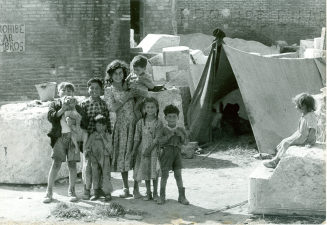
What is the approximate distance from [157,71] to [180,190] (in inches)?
191

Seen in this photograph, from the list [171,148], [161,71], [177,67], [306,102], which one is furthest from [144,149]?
[177,67]

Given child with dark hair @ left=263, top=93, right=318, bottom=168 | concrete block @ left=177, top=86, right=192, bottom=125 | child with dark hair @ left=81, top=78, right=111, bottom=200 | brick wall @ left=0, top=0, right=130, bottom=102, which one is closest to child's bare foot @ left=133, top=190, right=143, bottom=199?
child with dark hair @ left=81, top=78, right=111, bottom=200

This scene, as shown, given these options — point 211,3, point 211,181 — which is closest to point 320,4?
point 211,3

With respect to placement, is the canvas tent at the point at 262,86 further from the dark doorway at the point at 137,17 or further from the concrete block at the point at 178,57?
the dark doorway at the point at 137,17

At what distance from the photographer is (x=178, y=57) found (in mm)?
10750

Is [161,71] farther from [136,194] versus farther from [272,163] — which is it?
[272,163]

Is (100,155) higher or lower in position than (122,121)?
A: lower

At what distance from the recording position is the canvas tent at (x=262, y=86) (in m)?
9.22

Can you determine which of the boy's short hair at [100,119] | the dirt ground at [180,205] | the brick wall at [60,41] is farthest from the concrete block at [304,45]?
the boy's short hair at [100,119]

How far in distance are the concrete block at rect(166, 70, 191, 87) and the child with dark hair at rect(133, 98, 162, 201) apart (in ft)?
14.2

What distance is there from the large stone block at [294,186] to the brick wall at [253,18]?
32.7 feet

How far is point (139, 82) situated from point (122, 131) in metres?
0.58

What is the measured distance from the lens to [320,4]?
16.0m

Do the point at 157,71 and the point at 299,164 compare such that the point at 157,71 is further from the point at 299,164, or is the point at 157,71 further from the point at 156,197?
the point at 299,164
